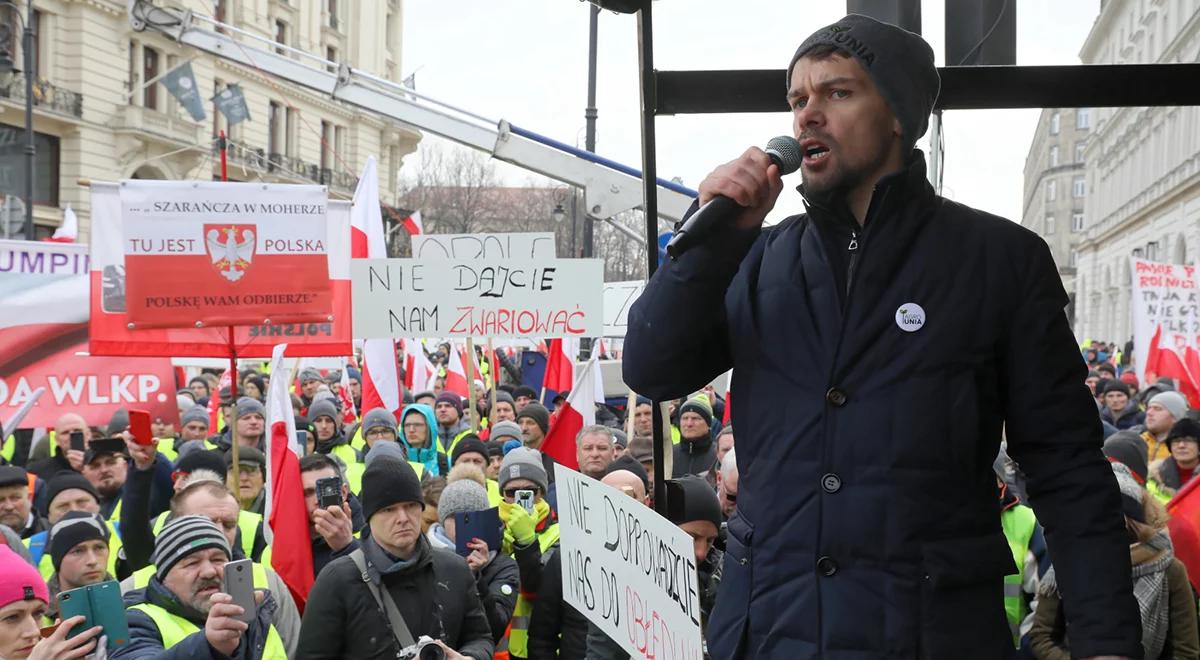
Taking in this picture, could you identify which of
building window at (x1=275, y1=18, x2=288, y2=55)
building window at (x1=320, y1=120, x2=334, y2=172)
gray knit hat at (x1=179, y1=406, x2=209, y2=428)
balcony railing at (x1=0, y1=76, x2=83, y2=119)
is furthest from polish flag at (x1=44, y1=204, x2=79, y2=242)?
building window at (x1=320, y1=120, x2=334, y2=172)

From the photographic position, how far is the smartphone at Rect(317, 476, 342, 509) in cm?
506

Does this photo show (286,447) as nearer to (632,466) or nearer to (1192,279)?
(632,466)

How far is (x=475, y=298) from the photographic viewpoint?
9.66 metres

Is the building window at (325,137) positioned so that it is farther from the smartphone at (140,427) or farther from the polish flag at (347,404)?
the smartphone at (140,427)

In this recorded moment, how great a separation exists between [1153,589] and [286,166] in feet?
158

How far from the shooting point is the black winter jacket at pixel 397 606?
430cm

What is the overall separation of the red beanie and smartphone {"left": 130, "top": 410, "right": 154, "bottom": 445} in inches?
78.1

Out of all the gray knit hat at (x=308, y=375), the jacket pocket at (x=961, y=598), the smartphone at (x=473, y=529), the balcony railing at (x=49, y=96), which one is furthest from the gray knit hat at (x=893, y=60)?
the balcony railing at (x=49, y=96)

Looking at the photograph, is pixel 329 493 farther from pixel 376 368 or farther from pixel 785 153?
pixel 376 368

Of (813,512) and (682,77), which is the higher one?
(682,77)

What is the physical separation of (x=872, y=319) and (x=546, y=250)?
802 centimetres

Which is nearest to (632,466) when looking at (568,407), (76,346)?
(568,407)

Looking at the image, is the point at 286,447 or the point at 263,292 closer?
the point at 286,447

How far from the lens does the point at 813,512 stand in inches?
76.1
